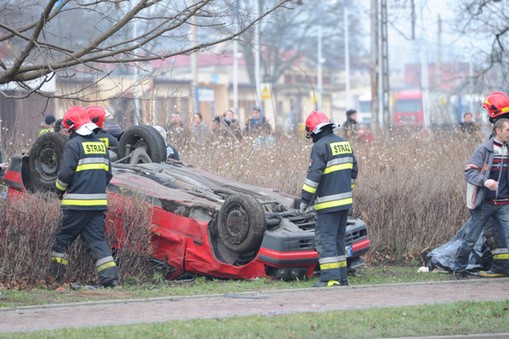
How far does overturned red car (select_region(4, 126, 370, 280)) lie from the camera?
35.4 feet

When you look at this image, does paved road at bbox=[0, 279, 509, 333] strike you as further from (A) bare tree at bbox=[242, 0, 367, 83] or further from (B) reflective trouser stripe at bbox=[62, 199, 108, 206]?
(A) bare tree at bbox=[242, 0, 367, 83]

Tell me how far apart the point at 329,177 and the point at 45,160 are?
3787 millimetres

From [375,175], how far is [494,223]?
3.68m

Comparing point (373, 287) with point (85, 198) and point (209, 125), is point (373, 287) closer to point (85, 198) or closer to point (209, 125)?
point (85, 198)

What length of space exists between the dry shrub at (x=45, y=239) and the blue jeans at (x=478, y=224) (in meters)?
3.63

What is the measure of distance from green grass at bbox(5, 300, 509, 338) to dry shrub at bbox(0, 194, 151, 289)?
10.0 feet

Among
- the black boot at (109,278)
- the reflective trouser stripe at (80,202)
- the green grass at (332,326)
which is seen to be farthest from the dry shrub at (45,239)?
the green grass at (332,326)

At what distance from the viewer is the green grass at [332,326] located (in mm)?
7531

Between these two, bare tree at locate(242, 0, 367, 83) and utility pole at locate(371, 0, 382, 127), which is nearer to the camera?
utility pole at locate(371, 0, 382, 127)

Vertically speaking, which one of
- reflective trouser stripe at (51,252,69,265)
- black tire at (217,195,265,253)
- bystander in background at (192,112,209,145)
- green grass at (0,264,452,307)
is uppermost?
bystander in background at (192,112,209,145)

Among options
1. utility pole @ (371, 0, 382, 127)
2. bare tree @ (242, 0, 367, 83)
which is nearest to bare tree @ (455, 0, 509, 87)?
utility pole @ (371, 0, 382, 127)

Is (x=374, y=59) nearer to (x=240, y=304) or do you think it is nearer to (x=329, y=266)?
(x=329, y=266)

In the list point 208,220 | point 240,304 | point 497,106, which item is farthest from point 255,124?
point 240,304

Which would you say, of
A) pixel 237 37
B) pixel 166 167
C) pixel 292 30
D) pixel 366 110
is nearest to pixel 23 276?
pixel 166 167
